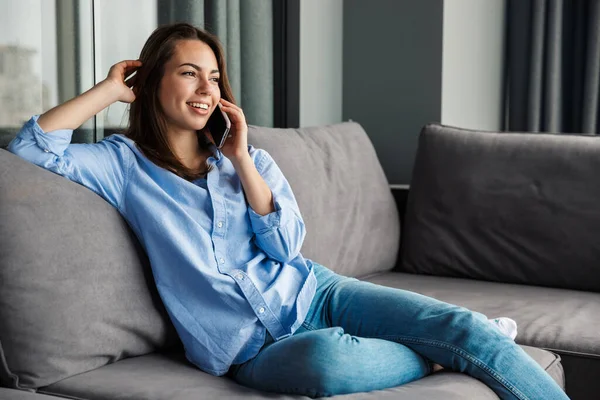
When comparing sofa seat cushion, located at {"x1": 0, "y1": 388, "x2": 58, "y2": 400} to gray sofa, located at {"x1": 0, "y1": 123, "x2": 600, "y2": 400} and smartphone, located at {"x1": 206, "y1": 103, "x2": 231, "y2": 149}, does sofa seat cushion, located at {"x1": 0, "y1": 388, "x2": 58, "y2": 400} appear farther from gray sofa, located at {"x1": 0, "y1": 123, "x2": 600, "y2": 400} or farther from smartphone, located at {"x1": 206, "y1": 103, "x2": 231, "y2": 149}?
smartphone, located at {"x1": 206, "y1": 103, "x2": 231, "y2": 149}

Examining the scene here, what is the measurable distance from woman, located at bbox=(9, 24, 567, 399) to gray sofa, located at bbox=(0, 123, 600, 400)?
0.16 feet

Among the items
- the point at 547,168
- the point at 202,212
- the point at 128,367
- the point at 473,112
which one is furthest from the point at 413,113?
the point at 128,367

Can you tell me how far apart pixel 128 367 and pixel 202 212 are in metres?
0.35

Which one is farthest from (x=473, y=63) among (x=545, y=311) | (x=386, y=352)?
(x=386, y=352)

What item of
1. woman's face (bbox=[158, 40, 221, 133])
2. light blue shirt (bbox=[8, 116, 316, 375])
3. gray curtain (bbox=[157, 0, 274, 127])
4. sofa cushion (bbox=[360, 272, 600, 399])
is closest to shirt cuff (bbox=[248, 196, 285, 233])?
light blue shirt (bbox=[8, 116, 316, 375])

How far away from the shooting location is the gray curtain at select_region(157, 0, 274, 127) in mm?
2785

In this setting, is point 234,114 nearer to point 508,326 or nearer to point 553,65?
point 508,326

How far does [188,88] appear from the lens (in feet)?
6.20

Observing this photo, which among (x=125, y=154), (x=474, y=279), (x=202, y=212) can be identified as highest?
(x=125, y=154)

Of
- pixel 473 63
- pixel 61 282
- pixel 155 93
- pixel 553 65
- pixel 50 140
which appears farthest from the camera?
pixel 553 65

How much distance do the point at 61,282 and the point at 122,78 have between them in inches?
20.0

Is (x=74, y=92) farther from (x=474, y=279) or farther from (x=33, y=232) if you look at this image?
(x=474, y=279)

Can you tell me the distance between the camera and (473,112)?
3.66m

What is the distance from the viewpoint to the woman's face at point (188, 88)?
1.88m
